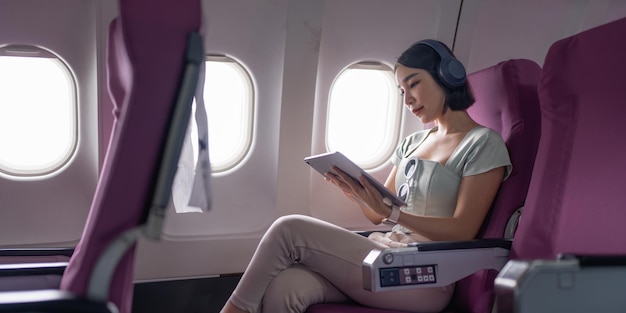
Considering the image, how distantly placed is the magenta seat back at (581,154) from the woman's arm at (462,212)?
0.20 metres

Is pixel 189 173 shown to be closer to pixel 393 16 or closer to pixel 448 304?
pixel 448 304

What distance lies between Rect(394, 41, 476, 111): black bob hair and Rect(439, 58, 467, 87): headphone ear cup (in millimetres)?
40

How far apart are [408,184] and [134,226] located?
1362 millimetres

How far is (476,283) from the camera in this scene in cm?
196

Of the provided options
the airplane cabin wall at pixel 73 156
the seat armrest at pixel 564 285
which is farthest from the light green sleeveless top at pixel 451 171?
the airplane cabin wall at pixel 73 156

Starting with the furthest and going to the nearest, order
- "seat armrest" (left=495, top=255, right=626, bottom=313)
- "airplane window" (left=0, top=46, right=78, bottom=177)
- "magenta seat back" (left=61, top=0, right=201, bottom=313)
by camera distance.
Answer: "airplane window" (left=0, top=46, right=78, bottom=177)
"seat armrest" (left=495, top=255, right=626, bottom=313)
"magenta seat back" (left=61, top=0, right=201, bottom=313)

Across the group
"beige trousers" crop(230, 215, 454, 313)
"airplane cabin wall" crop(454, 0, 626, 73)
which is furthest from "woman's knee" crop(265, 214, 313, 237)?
"airplane cabin wall" crop(454, 0, 626, 73)

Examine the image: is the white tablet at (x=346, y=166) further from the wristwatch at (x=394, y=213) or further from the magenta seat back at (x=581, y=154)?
the magenta seat back at (x=581, y=154)

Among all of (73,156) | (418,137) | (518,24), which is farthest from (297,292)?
(518,24)

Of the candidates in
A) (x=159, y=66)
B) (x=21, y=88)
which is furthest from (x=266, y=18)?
(x=159, y=66)

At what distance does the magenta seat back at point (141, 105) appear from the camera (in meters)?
1.02

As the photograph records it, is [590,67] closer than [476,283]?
Yes

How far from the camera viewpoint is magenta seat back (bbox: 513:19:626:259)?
1.59 metres

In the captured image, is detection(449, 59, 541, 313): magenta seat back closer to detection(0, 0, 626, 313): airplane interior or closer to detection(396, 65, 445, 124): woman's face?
detection(0, 0, 626, 313): airplane interior
